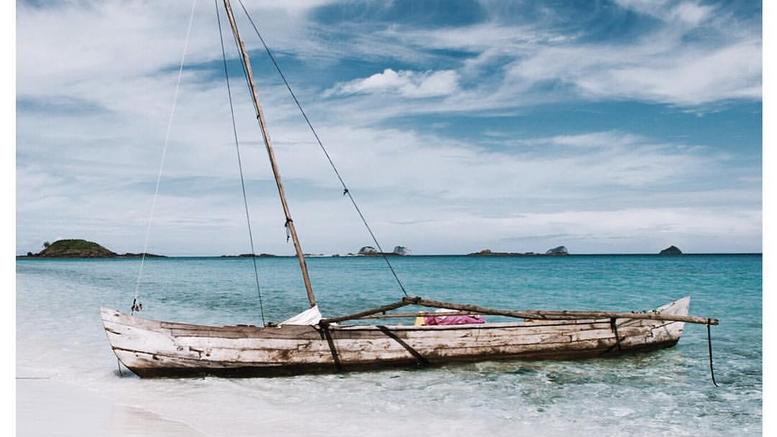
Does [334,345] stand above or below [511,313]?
below

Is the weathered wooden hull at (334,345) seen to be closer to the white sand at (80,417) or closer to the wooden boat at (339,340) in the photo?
the wooden boat at (339,340)

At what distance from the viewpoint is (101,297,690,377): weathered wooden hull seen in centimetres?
1031

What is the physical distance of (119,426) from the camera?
7918mm

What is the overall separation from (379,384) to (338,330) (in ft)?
4.24

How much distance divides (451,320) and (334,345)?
3.00m

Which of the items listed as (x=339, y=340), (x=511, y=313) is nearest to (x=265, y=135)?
(x=339, y=340)

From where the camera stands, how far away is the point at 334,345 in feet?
36.5

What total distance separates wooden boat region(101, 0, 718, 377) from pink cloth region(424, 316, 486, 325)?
0.86m

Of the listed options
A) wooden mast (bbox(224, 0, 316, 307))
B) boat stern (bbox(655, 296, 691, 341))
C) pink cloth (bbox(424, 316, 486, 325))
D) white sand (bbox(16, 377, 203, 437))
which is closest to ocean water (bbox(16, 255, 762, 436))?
white sand (bbox(16, 377, 203, 437))

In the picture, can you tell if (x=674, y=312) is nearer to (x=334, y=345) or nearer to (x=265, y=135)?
(x=334, y=345)

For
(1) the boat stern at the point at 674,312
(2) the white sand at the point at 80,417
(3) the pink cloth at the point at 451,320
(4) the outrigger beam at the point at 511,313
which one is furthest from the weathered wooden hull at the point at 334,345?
(2) the white sand at the point at 80,417

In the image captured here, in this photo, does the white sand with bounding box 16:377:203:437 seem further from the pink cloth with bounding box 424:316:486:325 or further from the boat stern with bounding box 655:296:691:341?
the boat stern with bounding box 655:296:691:341

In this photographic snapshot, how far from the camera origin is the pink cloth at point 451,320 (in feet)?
41.5

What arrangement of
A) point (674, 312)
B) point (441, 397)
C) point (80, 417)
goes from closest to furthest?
point (80, 417), point (441, 397), point (674, 312)
